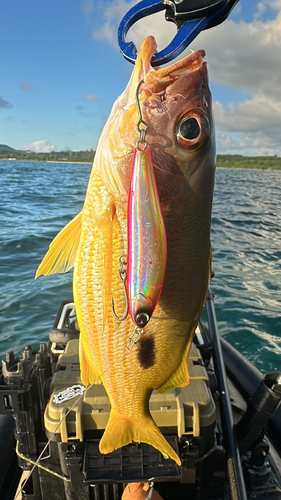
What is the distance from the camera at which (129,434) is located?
6.72ft

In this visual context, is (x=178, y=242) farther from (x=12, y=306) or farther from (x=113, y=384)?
(x=12, y=306)

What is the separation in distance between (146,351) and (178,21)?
1.55 metres

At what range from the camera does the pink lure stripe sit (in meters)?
1.21

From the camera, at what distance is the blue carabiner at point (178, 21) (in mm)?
1488

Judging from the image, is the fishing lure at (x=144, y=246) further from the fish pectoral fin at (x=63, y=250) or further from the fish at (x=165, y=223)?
the fish pectoral fin at (x=63, y=250)

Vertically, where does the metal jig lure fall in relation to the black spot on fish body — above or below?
above

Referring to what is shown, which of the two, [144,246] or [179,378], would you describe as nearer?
[144,246]

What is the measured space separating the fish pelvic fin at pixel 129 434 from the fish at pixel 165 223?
29 cm

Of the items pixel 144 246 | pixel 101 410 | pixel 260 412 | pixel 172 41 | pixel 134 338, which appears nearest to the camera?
pixel 144 246

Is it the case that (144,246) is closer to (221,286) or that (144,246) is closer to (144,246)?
(144,246)

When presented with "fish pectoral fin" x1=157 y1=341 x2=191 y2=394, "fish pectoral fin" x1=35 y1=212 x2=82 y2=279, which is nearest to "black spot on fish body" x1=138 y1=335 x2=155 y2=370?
"fish pectoral fin" x1=157 y1=341 x2=191 y2=394

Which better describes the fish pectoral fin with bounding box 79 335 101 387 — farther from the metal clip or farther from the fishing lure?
the fishing lure

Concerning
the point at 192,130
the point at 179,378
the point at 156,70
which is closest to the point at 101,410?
the point at 179,378

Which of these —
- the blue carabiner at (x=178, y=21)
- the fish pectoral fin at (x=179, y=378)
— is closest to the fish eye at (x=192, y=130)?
the blue carabiner at (x=178, y=21)
